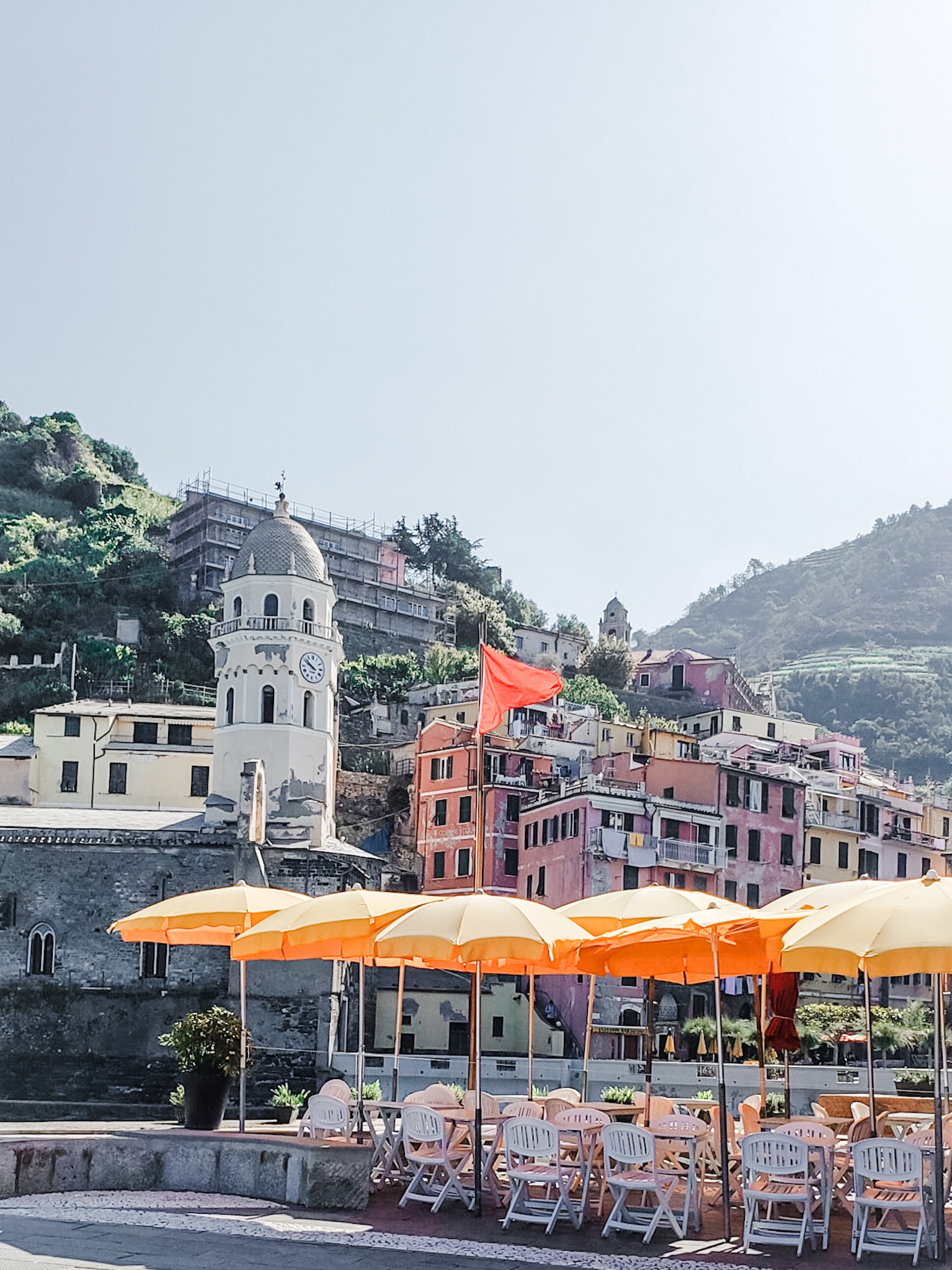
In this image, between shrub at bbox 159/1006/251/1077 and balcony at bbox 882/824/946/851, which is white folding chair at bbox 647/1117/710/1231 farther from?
balcony at bbox 882/824/946/851

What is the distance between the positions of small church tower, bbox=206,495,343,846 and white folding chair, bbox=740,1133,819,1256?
1394 inches

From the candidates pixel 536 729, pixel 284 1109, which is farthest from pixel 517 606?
pixel 284 1109

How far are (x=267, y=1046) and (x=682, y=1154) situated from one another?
28082 millimetres

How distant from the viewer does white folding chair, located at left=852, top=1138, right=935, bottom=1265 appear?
13.0 m

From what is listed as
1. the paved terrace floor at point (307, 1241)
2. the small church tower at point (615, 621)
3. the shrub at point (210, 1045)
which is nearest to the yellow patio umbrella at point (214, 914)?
the shrub at point (210, 1045)

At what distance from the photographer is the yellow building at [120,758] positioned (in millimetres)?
59156

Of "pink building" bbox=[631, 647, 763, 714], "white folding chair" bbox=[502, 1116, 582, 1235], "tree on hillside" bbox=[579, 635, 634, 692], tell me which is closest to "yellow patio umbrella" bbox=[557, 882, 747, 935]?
"white folding chair" bbox=[502, 1116, 582, 1235]

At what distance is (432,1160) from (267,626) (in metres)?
36.2

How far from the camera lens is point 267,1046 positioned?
4353 cm

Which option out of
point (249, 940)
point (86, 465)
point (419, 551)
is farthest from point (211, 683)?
point (249, 940)

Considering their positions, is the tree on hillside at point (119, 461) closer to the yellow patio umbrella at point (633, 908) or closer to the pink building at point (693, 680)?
the pink building at point (693, 680)

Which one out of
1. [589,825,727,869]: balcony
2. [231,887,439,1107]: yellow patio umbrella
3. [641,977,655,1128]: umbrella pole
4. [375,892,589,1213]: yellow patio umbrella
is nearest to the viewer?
[375,892,589,1213]: yellow patio umbrella

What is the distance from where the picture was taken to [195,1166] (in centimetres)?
1559

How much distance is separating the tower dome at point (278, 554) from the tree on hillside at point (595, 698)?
3043 centimetres
